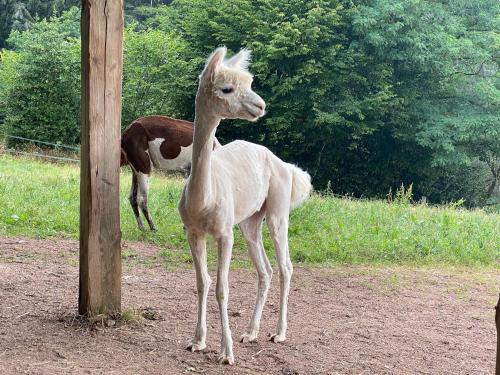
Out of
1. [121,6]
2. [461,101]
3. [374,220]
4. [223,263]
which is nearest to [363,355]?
[223,263]

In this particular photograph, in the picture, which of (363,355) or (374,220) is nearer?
(363,355)

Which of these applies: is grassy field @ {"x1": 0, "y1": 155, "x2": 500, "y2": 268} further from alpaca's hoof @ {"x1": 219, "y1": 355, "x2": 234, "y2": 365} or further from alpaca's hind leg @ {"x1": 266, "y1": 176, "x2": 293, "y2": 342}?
alpaca's hoof @ {"x1": 219, "y1": 355, "x2": 234, "y2": 365}

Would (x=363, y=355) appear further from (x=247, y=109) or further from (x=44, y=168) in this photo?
(x=44, y=168)

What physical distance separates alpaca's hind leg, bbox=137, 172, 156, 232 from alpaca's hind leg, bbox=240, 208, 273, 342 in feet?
13.6

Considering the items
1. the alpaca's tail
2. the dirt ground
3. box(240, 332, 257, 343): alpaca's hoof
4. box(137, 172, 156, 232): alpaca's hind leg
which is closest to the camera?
the dirt ground

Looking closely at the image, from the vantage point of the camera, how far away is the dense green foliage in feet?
82.6

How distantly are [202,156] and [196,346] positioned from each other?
1360 millimetres

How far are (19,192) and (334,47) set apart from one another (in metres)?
16.9

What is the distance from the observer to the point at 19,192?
11.1 meters

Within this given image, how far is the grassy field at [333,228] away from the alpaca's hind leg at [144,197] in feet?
0.73

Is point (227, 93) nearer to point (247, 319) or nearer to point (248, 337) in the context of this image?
point (248, 337)

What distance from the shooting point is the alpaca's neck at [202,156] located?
4.08m

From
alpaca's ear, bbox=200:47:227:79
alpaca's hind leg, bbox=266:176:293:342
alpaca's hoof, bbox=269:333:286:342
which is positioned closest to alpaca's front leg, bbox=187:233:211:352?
alpaca's hoof, bbox=269:333:286:342

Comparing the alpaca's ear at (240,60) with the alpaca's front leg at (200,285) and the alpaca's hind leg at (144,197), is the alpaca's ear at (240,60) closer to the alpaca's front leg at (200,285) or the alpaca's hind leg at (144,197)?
the alpaca's front leg at (200,285)
